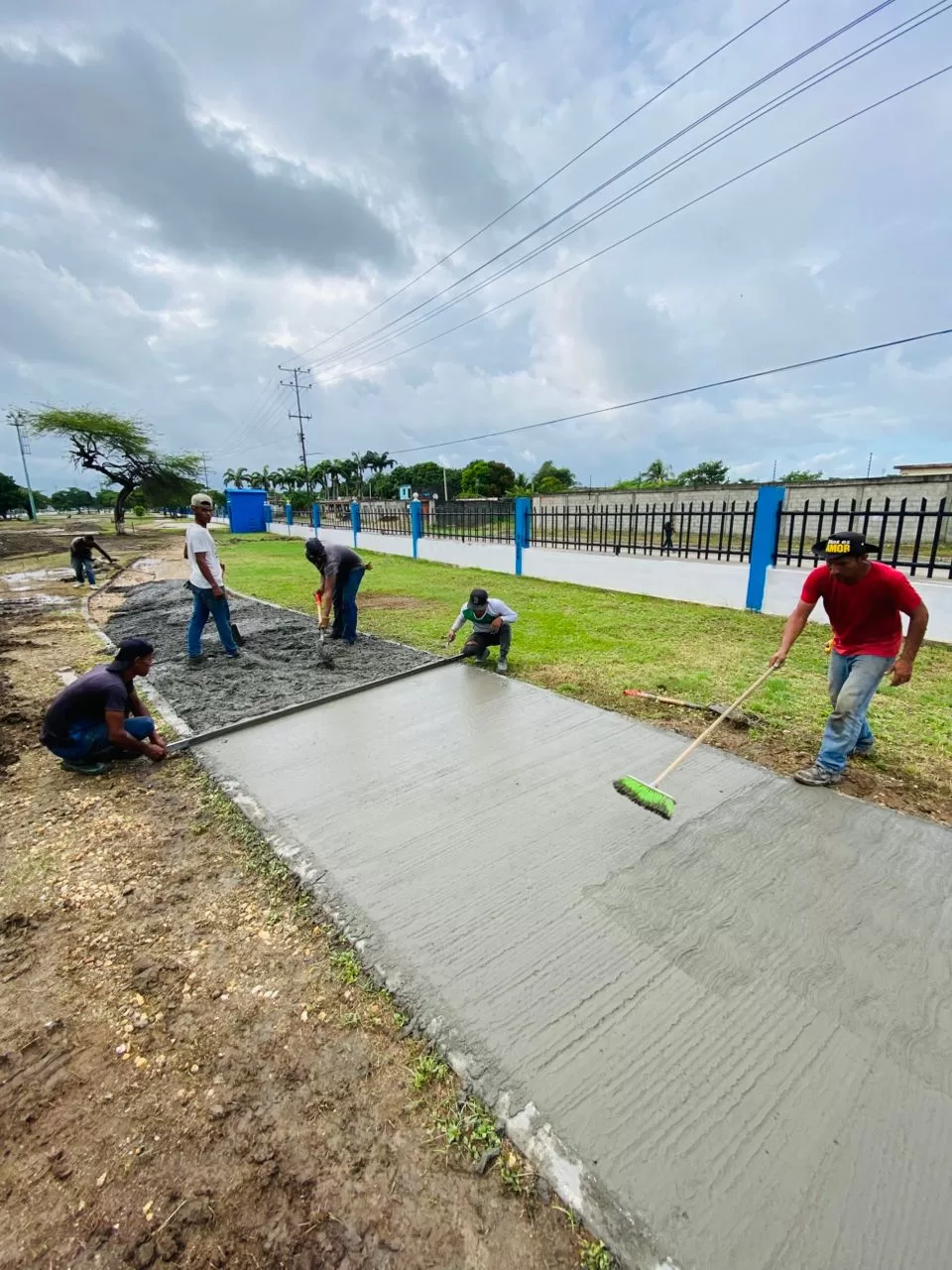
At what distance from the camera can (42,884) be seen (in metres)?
2.50

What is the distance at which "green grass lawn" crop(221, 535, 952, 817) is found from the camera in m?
3.75

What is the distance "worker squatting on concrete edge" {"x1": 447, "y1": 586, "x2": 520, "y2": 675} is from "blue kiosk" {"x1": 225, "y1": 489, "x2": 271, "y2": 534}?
30.9 meters

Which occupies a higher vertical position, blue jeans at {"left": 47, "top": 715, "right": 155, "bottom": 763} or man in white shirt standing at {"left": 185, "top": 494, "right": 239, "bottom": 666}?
man in white shirt standing at {"left": 185, "top": 494, "right": 239, "bottom": 666}

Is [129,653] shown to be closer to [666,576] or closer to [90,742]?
[90,742]

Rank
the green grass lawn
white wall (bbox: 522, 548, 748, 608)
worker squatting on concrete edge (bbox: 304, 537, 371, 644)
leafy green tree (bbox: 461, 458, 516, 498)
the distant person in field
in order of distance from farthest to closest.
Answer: leafy green tree (bbox: 461, 458, 516, 498) < the distant person in field < white wall (bbox: 522, 548, 748, 608) < worker squatting on concrete edge (bbox: 304, 537, 371, 644) < the green grass lawn

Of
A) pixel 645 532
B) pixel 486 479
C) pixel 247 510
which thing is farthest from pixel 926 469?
pixel 486 479

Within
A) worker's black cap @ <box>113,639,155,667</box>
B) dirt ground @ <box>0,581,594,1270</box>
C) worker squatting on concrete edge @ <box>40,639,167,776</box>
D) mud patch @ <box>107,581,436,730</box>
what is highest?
worker's black cap @ <box>113,639,155,667</box>

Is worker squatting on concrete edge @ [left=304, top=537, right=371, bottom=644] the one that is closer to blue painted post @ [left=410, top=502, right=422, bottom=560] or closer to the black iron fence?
blue painted post @ [left=410, top=502, right=422, bottom=560]

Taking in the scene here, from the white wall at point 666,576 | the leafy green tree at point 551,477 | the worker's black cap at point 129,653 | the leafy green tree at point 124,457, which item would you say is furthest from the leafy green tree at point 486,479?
the worker's black cap at point 129,653

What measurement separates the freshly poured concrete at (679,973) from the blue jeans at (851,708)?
0.22 metres

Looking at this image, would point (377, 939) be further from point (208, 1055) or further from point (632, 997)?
point (632, 997)

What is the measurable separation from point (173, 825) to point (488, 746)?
1.93 meters

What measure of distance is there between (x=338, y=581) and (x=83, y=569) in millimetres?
9690

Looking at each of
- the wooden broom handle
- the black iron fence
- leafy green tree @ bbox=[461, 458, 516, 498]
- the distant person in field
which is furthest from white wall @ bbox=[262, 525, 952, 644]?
leafy green tree @ bbox=[461, 458, 516, 498]
